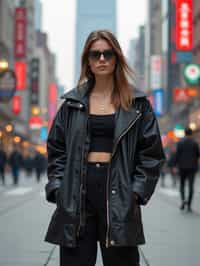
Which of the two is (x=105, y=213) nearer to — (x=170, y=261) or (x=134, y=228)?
(x=134, y=228)

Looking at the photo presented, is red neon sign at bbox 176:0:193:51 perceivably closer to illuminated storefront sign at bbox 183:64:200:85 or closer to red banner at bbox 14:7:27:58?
illuminated storefront sign at bbox 183:64:200:85

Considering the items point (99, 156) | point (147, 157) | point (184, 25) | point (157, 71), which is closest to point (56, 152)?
point (99, 156)

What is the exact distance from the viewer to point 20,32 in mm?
64062

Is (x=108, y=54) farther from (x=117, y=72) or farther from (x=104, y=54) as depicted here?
(x=117, y=72)

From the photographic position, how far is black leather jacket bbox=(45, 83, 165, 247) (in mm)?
4020

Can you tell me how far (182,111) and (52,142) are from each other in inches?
2841

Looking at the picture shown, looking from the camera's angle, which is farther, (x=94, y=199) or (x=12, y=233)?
(x=12, y=233)

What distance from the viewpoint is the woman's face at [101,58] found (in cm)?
428

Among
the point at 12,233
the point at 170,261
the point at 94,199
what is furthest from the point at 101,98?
the point at 12,233

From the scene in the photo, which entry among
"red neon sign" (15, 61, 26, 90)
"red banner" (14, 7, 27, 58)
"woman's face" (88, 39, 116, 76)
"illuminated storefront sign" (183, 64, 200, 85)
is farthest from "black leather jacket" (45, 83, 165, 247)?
"red neon sign" (15, 61, 26, 90)

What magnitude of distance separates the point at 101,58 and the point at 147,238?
19.5 feet

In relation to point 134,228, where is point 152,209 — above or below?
below

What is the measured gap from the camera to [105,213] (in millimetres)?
4055

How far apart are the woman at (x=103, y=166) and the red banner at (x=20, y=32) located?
196 ft
